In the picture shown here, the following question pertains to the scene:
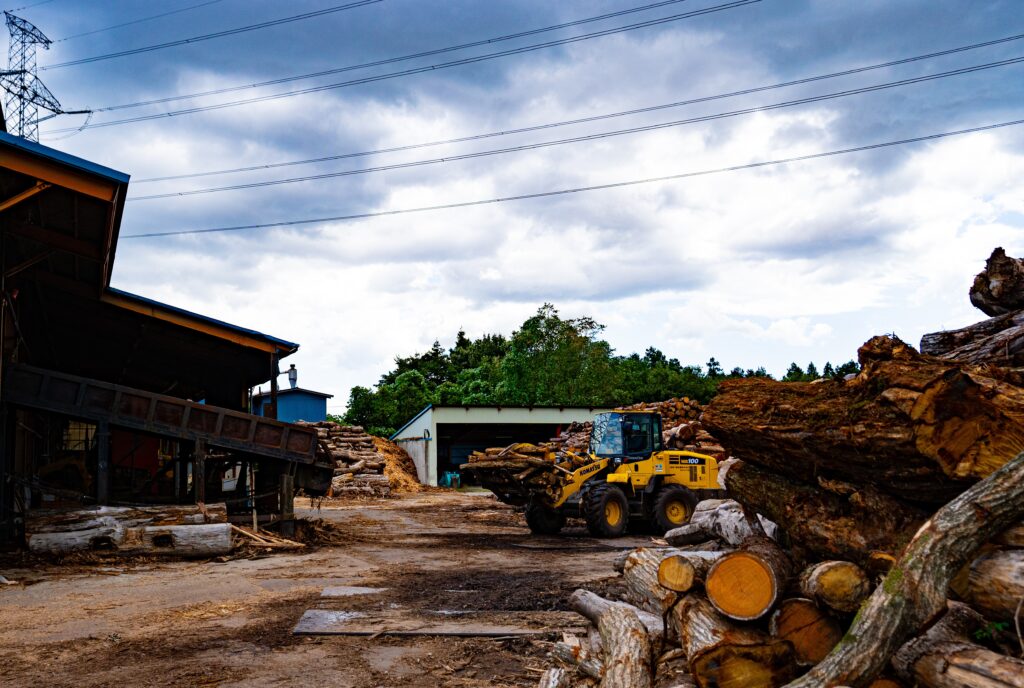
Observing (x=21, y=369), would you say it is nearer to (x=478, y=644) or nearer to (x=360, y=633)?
(x=360, y=633)

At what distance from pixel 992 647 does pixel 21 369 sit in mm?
15838

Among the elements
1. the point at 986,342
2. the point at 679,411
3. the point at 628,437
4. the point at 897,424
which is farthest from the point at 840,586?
the point at 679,411

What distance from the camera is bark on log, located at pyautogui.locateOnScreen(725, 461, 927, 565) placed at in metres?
5.86

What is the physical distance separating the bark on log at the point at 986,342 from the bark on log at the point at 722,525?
2339mm

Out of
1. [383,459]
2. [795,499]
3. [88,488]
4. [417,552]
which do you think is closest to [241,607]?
[417,552]

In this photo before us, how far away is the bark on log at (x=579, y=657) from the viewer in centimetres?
647

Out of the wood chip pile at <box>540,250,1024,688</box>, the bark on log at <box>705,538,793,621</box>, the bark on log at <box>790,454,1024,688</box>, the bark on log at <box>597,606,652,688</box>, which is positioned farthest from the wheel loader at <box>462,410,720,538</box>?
the bark on log at <box>790,454,1024,688</box>

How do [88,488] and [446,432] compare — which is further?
[446,432]

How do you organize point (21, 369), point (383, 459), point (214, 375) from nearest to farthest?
point (21, 369), point (214, 375), point (383, 459)

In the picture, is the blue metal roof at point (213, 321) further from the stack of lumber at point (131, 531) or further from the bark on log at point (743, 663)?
the bark on log at point (743, 663)

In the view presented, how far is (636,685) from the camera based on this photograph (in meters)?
5.82

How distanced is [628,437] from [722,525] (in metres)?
9.86

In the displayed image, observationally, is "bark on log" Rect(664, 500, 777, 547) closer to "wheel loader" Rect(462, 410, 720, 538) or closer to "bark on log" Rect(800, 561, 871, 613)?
"bark on log" Rect(800, 561, 871, 613)

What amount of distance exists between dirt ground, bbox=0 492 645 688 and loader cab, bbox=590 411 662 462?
2159 mm
